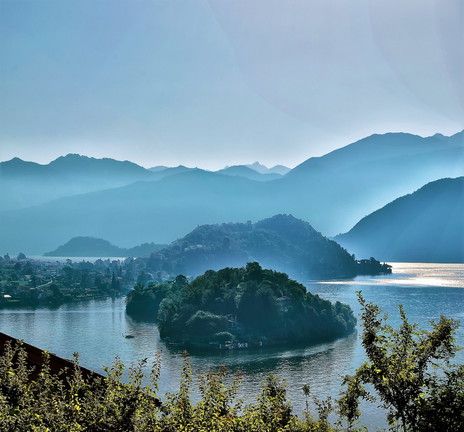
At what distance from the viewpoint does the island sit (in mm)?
109188

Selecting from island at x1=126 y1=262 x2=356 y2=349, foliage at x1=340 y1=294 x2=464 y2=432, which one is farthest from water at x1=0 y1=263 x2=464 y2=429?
foliage at x1=340 y1=294 x2=464 y2=432

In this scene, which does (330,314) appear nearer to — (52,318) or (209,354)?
(209,354)

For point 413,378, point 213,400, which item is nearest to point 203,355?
point 213,400

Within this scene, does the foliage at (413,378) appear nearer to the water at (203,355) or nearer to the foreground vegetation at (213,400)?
the foreground vegetation at (213,400)

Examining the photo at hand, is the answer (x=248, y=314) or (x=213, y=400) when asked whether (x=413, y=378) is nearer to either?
(x=213, y=400)

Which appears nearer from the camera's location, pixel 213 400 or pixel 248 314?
pixel 213 400

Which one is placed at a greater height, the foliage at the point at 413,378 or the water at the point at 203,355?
the foliage at the point at 413,378

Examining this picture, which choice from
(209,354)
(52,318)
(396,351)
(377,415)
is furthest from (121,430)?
(52,318)

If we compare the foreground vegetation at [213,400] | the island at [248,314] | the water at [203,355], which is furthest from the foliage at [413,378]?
the island at [248,314]

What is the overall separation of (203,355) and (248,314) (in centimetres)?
2024

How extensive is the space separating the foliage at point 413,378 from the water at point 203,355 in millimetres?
40426

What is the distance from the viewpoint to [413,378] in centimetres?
1543

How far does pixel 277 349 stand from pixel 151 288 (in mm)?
57205

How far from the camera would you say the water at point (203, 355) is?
75.4 metres
